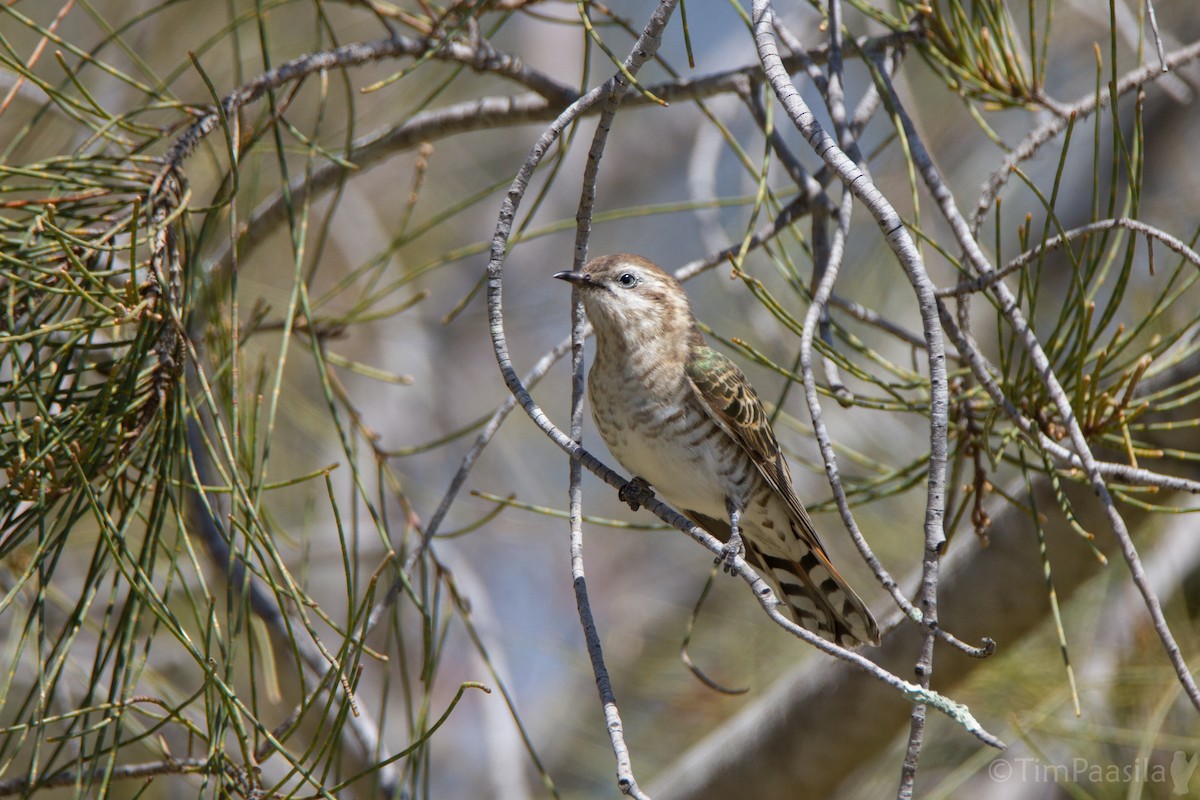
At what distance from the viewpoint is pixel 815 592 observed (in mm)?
3061

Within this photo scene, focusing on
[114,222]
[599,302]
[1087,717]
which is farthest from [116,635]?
[1087,717]

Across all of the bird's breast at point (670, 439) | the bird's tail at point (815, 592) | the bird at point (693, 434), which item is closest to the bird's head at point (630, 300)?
the bird at point (693, 434)

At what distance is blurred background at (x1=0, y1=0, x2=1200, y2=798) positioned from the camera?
1.84 m

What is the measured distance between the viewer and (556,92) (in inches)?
106

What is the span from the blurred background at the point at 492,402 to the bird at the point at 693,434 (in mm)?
249

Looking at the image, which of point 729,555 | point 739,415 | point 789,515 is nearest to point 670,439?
point 739,415

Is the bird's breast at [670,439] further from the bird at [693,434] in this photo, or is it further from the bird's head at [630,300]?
the bird's head at [630,300]

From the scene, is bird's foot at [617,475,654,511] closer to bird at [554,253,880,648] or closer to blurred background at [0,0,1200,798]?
bird at [554,253,880,648]

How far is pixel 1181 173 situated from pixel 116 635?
21.4 feet

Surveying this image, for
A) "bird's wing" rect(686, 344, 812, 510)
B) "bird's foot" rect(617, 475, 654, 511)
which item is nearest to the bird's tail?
"bird's wing" rect(686, 344, 812, 510)

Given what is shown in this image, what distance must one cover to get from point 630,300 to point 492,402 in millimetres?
5502

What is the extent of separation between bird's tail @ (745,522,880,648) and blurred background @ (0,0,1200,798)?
0.27 meters

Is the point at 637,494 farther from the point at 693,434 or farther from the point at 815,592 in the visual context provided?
the point at 815,592

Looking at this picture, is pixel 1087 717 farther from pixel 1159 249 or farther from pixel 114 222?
pixel 114 222
